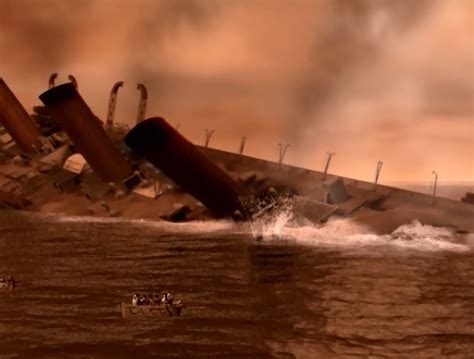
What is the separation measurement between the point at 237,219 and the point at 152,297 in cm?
1562

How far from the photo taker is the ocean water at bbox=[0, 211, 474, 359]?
10008 millimetres

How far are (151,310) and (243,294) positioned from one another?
8.60 feet

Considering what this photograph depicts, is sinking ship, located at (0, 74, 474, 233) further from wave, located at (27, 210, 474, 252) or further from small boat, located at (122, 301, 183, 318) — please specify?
small boat, located at (122, 301, 183, 318)

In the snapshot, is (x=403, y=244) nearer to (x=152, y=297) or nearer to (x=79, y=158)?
(x=152, y=297)

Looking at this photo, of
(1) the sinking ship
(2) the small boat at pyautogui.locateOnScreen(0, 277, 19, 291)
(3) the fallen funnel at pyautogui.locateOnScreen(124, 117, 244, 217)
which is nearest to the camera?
(2) the small boat at pyautogui.locateOnScreen(0, 277, 19, 291)

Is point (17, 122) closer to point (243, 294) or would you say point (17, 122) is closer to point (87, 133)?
point (87, 133)

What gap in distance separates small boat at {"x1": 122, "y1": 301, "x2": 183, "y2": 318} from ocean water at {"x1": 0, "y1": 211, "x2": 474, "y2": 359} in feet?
0.68

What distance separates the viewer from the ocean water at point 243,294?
32.8 ft

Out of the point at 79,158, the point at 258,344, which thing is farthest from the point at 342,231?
the point at 79,158

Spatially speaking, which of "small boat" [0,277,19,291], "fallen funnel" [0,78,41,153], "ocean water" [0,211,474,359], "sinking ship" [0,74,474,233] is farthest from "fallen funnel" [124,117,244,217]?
"fallen funnel" [0,78,41,153]

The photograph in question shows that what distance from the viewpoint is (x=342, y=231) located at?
2580 centimetres

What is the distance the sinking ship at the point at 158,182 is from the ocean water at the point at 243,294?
366cm

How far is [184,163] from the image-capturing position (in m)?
27.0

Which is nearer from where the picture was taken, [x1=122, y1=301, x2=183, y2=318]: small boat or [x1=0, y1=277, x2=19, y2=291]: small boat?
[x1=122, y1=301, x2=183, y2=318]: small boat
